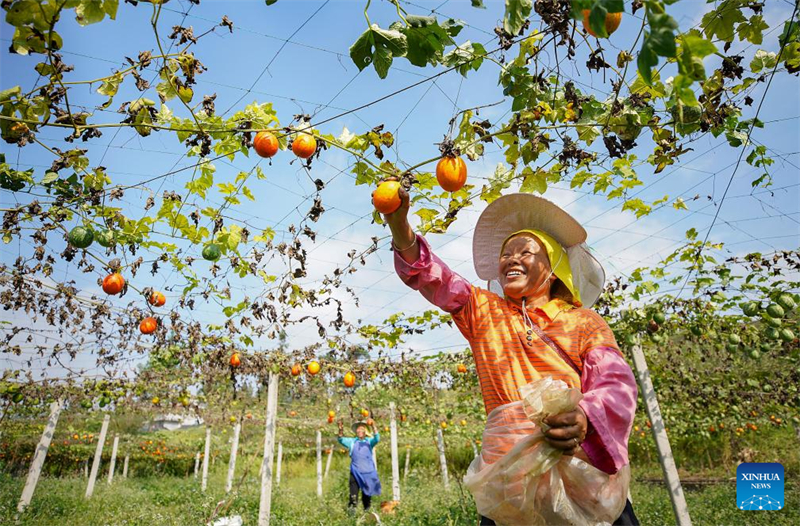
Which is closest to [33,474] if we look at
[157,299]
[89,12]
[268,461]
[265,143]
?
[268,461]

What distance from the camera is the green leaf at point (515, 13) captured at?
1.31 m

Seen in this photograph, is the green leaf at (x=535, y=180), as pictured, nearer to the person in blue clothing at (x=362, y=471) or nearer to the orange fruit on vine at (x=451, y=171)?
the orange fruit on vine at (x=451, y=171)

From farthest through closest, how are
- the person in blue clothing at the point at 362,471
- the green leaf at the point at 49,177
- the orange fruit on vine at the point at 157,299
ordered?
the person in blue clothing at the point at 362,471 < the orange fruit on vine at the point at 157,299 < the green leaf at the point at 49,177

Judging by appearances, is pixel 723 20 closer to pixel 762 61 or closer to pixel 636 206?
pixel 762 61

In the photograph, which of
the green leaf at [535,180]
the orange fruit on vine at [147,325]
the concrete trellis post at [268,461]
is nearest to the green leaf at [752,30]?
the green leaf at [535,180]

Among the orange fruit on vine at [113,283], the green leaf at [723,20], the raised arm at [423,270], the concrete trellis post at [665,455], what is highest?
the green leaf at [723,20]

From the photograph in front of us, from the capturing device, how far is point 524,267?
1911mm

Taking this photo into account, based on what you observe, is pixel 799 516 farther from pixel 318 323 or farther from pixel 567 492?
pixel 567 492

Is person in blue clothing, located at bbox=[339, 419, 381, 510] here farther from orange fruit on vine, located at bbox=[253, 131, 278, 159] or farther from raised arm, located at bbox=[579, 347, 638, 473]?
raised arm, located at bbox=[579, 347, 638, 473]

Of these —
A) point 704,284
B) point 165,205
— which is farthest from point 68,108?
point 704,284

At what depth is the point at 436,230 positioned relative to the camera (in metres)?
2.83

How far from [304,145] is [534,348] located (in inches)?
56.3

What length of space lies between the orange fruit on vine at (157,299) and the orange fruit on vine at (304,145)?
2.76 metres

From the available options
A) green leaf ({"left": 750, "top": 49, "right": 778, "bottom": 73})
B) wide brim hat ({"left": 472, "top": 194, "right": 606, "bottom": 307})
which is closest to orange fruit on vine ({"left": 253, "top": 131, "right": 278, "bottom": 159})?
wide brim hat ({"left": 472, "top": 194, "right": 606, "bottom": 307})
